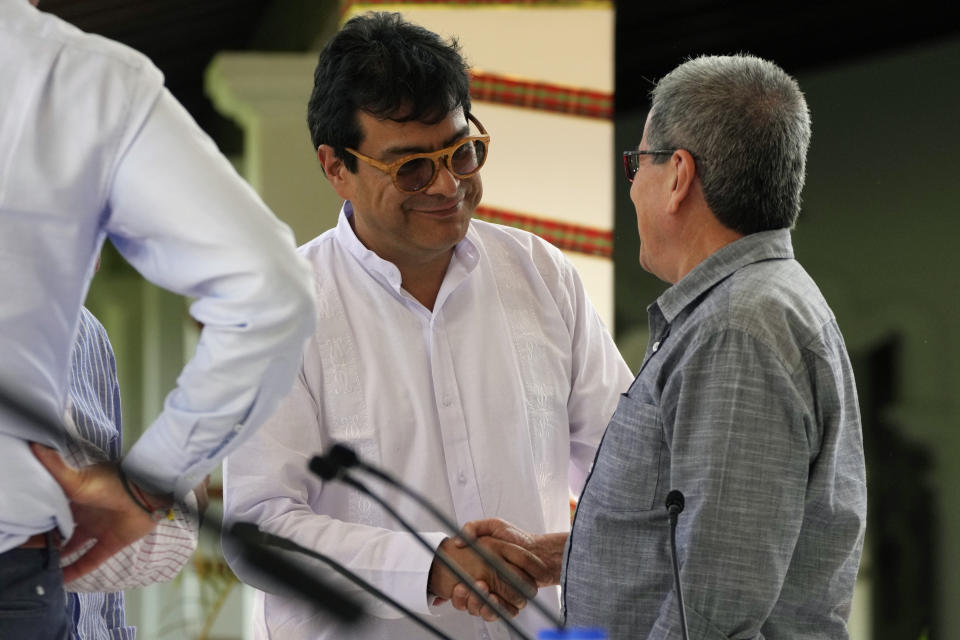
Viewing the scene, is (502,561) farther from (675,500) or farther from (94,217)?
(94,217)

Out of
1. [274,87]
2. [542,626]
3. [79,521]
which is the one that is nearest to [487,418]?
[542,626]

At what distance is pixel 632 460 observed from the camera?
72.2 inches

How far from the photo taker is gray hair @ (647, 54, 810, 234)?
1.86 m

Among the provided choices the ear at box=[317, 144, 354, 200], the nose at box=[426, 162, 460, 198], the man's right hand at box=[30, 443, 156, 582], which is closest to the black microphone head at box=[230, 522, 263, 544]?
the man's right hand at box=[30, 443, 156, 582]

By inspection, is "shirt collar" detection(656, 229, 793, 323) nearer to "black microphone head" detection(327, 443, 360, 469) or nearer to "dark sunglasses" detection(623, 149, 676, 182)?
"dark sunglasses" detection(623, 149, 676, 182)

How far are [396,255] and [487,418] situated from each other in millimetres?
333

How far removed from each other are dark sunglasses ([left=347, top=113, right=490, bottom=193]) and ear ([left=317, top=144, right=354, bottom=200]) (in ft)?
0.28

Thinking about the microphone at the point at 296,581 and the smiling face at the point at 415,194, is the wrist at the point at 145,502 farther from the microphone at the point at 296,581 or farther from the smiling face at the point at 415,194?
the smiling face at the point at 415,194

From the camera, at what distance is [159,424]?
157cm

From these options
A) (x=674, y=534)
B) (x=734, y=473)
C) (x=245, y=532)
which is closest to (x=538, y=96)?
(x=734, y=473)

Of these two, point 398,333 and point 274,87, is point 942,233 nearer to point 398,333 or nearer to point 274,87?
point 274,87

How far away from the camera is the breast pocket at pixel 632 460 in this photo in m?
1.82

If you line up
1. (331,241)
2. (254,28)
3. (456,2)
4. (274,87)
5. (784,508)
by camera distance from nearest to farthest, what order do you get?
(784,508), (331,241), (456,2), (274,87), (254,28)

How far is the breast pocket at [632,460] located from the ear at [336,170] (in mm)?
769
